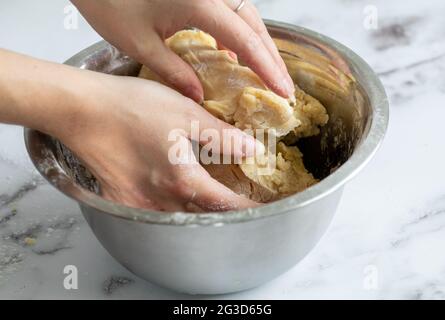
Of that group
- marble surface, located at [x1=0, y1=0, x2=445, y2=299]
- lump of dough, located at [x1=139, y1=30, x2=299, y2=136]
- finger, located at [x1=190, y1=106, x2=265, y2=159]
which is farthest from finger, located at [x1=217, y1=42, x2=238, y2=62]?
marble surface, located at [x1=0, y1=0, x2=445, y2=299]

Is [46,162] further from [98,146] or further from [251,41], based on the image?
[251,41]

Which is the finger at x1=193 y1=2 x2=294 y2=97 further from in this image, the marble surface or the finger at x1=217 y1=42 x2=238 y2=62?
the marble surface

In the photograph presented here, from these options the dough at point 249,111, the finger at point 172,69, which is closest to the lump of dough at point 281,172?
the dough at point 249,111

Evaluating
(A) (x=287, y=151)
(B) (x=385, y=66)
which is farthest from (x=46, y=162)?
(B) (x=385, y=66)

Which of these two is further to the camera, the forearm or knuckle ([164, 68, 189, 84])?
knuckle ([164, 68, 189, 84])

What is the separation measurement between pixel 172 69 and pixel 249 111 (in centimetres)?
10

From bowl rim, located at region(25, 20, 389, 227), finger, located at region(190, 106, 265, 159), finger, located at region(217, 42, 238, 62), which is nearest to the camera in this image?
bowl rim, located at region(25, 20, 389, 227)

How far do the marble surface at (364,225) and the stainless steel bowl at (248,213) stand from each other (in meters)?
0.06

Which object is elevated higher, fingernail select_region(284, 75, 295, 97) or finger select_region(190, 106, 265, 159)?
fingernail select_region(284, 75, 295, 97)

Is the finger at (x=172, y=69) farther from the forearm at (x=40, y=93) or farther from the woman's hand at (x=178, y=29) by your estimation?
the forearm at (x=40, y=93)

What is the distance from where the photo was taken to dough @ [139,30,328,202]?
0.79 metres

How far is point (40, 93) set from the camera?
68 centimetres

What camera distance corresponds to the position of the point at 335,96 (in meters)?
0.86

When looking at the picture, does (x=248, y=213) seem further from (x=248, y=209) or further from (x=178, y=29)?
(x=178, y=29)
